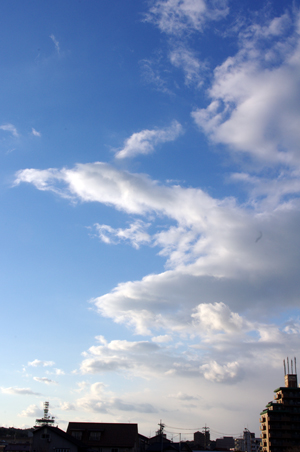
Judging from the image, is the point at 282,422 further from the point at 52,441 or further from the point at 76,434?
the point at 52,441

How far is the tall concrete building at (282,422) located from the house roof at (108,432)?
34422 mm

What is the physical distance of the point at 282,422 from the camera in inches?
3696

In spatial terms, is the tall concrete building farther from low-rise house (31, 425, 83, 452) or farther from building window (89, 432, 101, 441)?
low-rise house (31, 425, 83, 452)

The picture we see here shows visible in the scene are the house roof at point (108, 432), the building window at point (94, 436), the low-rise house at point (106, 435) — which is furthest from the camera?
the building window at point (94, 436)

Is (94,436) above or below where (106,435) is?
below

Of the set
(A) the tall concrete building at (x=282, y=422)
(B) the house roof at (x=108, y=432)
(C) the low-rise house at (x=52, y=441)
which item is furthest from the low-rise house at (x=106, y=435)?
(A) the tall concrete building at (x=282, y=422)

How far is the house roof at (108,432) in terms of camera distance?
78.9 metres

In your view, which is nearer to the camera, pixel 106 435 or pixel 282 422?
pixel 106 435

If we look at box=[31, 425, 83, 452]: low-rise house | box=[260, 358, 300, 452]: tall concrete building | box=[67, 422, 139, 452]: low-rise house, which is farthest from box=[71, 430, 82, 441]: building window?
box=[260, 358, 300, 452]: tall concrete building

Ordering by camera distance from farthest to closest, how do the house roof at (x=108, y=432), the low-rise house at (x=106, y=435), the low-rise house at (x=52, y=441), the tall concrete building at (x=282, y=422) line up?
1. the tall concrete building at (x=282, y=422)
2. the house roof at (x=108, y=432)
3. the low-rise house at (x=106, y=435)
4. the low-rise house at (x=52, y=441)

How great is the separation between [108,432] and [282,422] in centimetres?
4310

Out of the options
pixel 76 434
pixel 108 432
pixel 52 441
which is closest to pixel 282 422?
pixel 108 432

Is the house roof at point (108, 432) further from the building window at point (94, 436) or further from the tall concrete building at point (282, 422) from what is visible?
the tall concrete building at point (282, 422)

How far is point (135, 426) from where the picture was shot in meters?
84.2
